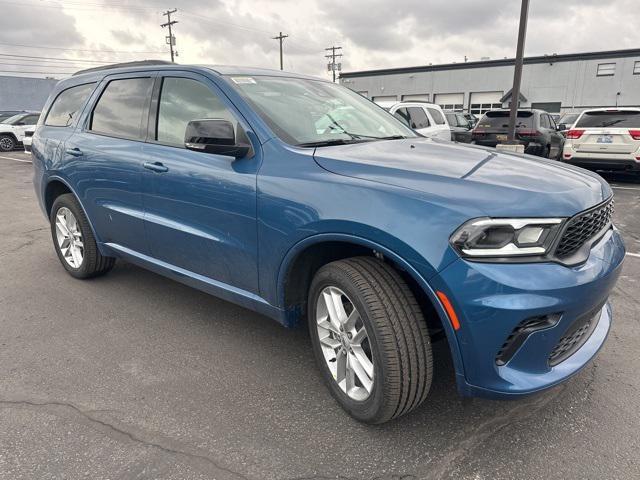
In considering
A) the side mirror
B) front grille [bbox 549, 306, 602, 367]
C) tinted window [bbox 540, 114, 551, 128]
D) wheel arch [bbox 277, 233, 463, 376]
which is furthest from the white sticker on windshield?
tinted window [bbox 540, 114, 551, 128]

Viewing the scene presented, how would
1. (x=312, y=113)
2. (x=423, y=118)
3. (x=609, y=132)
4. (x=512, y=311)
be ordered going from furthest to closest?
(x=423, y=118) < (x=609, y=132) < (x=312, y=113) < (x=512, y=311)

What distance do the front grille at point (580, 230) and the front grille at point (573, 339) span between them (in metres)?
0.31

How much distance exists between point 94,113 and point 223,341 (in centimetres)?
225

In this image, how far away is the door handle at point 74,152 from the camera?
398 centimetres

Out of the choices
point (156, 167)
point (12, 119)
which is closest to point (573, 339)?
point (156, 167)

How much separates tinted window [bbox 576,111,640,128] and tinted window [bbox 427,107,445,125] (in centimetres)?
300

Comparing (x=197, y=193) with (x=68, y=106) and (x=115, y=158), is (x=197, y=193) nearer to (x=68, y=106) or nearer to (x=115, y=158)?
(x=115, y=158)

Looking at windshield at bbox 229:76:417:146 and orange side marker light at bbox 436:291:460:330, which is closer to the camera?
orange side marker light at bbox 436:291:460:330

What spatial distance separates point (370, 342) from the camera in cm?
221

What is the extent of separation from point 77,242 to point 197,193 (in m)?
2.06

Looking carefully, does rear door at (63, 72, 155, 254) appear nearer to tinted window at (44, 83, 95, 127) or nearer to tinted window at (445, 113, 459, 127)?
tinted window at (44, 83, 95, 127)

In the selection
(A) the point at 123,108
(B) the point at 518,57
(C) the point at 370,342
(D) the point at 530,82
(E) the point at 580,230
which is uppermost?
(D) the point at 530,82

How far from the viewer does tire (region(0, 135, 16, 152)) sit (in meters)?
19.5

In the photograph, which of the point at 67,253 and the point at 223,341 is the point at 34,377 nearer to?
the point at 223,341
